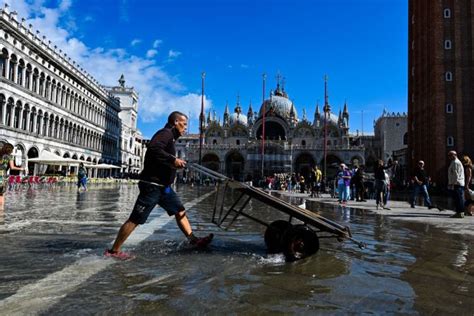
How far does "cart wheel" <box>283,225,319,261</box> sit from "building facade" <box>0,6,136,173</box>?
2875cm

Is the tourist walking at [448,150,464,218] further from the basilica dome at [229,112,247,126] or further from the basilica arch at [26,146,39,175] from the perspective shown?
the basilica dome at [229,112,247,126]

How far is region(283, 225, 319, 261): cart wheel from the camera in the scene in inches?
157

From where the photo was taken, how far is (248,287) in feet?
9.77

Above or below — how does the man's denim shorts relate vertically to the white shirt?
below

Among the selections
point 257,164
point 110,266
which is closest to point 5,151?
point 110,266

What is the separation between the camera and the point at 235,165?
77.9 metres

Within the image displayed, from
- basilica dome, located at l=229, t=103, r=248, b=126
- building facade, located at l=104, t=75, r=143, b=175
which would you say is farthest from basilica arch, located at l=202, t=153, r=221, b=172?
building facade, located at l=104, t=75, r=143, b=175

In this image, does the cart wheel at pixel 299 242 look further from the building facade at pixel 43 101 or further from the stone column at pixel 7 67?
the stone column at pixel 7 67

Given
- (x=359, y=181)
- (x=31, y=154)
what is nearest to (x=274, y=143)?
(x=31, y=154)

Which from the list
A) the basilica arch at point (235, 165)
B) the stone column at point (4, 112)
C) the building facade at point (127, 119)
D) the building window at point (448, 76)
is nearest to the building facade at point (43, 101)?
the stone column at point (4, 112)

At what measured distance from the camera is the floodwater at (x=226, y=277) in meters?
2.54

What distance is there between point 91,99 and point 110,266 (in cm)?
5437

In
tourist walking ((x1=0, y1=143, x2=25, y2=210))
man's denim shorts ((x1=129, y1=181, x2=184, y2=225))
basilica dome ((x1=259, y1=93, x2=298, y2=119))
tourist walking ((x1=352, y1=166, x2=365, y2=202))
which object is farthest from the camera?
basilica dome ((x1=259, y1=93, x2=298, y2=119))

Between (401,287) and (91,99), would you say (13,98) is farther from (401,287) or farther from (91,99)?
(401,287)
